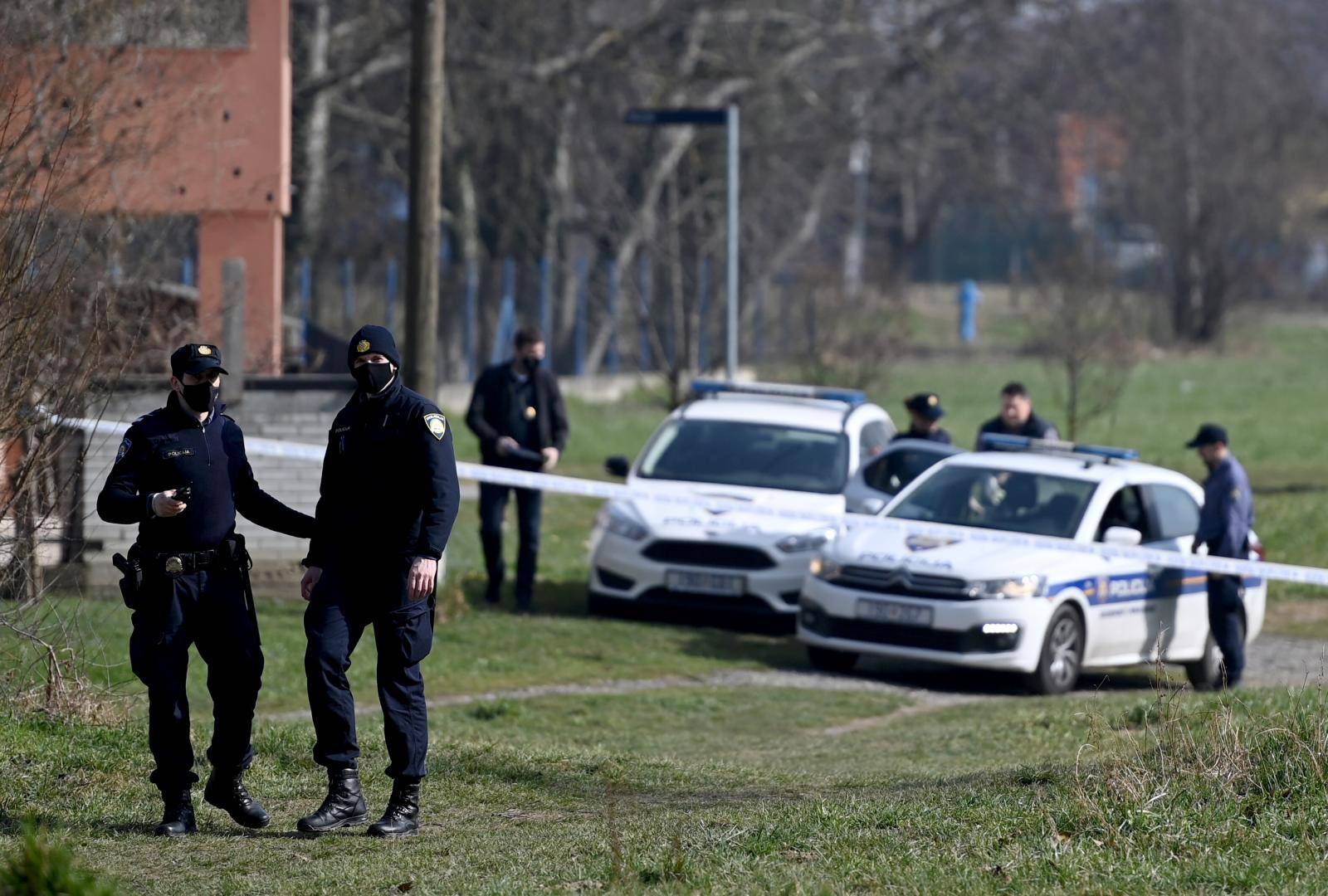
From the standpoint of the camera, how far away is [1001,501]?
1223 centimetres

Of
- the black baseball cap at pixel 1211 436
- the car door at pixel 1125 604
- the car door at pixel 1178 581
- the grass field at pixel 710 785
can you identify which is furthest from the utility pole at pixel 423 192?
the black baseball cap at pixel 1211 436

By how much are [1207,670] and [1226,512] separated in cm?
135

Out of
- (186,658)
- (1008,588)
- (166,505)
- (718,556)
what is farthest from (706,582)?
(166,505)

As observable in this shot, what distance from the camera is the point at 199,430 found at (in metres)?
6.23

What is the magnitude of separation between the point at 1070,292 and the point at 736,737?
14081 mm

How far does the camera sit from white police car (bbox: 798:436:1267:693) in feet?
36.3

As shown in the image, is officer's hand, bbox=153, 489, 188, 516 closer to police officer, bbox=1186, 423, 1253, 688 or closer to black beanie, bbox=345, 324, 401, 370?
black beanie, bbox=345, 324, 401, 370

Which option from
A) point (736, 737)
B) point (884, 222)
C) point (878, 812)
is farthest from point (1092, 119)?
point (878, 812)

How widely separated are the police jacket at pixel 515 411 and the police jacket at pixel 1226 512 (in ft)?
14.2

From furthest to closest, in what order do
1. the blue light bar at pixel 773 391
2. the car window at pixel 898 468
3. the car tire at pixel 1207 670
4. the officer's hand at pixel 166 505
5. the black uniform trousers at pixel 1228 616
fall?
1. the blue light bar at pixel 773 391
2. the car window at pixel 898 468
3. the car tire at pixel 1207 670
4. the black uniform trousers at pixel 1228 616
5. the officer's hand at pixel 166 505

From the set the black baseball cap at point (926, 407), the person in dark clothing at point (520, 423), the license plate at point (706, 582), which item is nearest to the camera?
the license plate at point (706, 582)

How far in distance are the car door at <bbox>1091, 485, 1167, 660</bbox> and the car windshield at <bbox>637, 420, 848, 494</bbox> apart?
7.33 feet

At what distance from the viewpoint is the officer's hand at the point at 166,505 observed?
6.02m

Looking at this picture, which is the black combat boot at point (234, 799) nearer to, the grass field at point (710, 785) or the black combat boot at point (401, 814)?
the grass field at point (710, 785)
